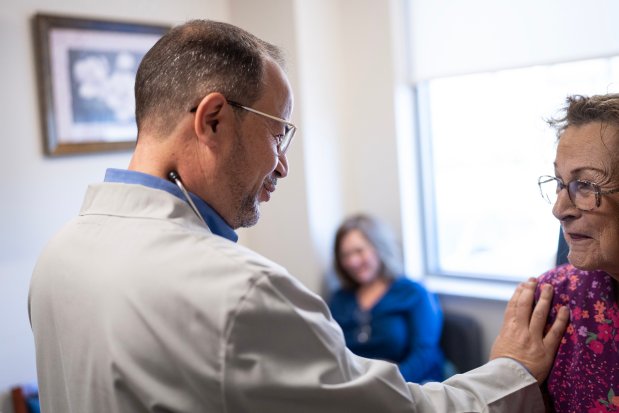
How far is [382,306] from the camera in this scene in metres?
3.05

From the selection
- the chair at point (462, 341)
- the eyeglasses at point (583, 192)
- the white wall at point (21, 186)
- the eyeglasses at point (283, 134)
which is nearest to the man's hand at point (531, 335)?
the eyeglasses at point (583, 192)

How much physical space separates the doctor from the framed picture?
161 centimetres

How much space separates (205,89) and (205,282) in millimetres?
367

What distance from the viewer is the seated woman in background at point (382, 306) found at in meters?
→ 2.98

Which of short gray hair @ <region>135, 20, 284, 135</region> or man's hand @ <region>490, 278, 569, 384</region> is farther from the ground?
short gray hair @ <region>135, 20, 284, 135</region>

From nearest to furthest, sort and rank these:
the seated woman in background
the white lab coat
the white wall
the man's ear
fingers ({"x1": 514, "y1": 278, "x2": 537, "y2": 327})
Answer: the white lab coat < the man's ear < fingers ({"x1": 514, "y1": 278, "x2": 537, "y2": 327}) < the white wall < the seated woman in background

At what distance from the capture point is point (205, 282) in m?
0.99

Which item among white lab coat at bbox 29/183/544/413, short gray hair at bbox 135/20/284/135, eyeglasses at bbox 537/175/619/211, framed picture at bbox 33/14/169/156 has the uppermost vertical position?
framed picture at bbox 33/14/169/156

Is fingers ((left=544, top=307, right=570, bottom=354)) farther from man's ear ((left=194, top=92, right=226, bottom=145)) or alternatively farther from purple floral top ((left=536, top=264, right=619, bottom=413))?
man's ear ((left=194, top=92, right=226, bottom=145))

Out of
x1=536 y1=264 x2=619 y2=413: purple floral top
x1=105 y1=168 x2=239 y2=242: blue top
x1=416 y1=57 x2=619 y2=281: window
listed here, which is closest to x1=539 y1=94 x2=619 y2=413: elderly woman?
x1=536 y1=264 x2=619 y2=413: purple floral top

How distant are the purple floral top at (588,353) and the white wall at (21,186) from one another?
2.04m

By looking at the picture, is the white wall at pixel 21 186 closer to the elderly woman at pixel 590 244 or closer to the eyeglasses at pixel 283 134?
the eyeglasses at pixel 283 134

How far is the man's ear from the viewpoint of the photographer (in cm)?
114

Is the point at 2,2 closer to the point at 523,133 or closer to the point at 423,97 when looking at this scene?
the point at 423,97
